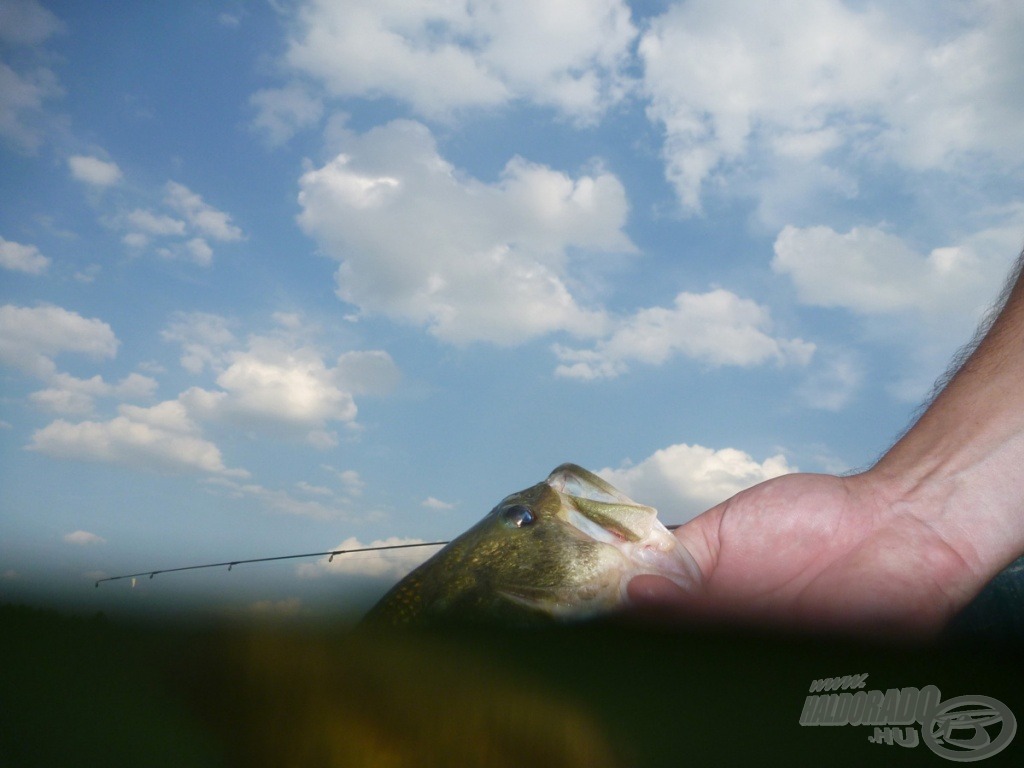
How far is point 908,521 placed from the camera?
3.16 meters

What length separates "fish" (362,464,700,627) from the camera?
2307mm

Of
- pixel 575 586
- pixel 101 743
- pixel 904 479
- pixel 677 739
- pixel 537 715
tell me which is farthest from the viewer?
pixel 904 479

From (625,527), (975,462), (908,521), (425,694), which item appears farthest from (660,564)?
(975,462)

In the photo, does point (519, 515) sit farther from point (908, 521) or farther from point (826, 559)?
point (908, 521)

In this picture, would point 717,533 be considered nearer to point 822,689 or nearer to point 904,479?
point 904,479

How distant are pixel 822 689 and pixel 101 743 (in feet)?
4.00

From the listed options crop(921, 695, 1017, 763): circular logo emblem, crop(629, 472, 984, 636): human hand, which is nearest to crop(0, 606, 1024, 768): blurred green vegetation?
crop(921, 695, 1017, 763): circular logo emblem

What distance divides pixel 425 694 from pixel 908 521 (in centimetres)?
296

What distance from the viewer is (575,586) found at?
7.63 ft

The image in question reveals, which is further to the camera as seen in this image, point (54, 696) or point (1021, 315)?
point (1021, 315)

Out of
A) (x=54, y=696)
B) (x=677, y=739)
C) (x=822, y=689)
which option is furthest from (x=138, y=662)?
(x=822, y=689)

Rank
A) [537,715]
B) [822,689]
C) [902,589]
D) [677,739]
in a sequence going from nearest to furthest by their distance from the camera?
[537,715] < [677,739] < [822,689] < [902,589]

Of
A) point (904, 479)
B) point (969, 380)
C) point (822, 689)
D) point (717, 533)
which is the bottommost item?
point (822, 689)

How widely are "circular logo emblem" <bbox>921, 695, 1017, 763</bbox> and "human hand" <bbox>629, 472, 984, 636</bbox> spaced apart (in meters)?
0.54
